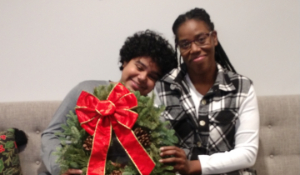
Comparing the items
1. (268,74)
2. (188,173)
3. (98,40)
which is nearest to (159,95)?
(188,173)

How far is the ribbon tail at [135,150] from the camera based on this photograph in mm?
866

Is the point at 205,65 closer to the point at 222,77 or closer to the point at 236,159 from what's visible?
the point at 222,77

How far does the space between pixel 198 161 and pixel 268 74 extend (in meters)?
0.74

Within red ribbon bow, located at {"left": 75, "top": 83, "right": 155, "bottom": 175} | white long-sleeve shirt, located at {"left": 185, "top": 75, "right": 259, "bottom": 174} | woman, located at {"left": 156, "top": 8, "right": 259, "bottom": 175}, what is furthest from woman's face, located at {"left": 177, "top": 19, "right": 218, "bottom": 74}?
red ribbon bow, located at {"left": 75, "top": 83, "right": 155, "bottom": 175}

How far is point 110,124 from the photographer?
36.1 inches

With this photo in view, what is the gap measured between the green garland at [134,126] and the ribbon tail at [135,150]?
0.02 meters

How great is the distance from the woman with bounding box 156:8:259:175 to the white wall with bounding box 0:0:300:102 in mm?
→ 348

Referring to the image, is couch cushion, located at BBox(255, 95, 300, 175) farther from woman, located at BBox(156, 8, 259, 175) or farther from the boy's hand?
the boy's hand


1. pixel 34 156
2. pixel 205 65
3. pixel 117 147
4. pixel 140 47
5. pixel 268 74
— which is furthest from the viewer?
pixel 268 74

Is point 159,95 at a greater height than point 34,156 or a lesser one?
greater

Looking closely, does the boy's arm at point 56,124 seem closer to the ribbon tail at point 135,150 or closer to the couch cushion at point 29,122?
the couch cushion at point 29,122

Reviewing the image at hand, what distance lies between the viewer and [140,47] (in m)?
1.28

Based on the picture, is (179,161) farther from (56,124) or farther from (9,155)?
(9,155)

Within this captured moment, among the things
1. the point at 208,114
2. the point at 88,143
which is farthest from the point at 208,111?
the point at 88,143
